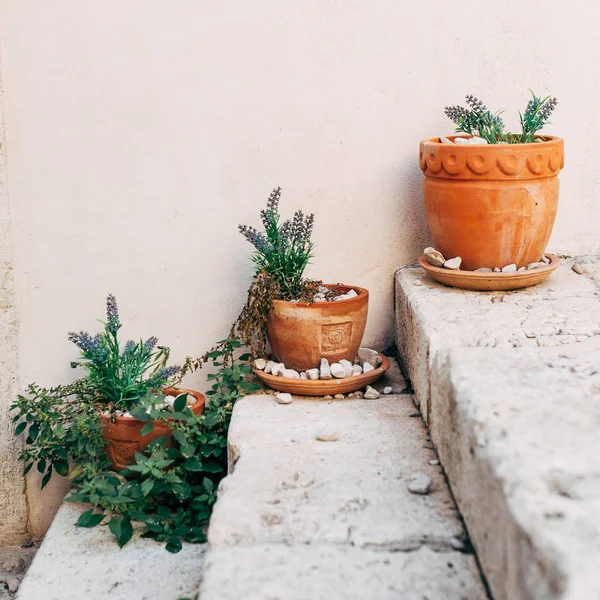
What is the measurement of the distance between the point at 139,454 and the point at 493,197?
1453 millimetres

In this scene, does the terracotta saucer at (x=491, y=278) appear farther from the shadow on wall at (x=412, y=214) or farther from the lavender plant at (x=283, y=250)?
the lavender plant at (x=283, y=250)

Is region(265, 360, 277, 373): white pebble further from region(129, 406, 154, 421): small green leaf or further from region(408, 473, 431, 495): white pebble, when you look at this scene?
region(408, 473, 431, 495): white pebble

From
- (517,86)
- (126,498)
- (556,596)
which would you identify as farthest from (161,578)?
(517,86)

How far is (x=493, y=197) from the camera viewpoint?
243 cm

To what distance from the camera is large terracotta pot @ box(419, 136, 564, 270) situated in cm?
240

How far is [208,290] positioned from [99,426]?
695mm

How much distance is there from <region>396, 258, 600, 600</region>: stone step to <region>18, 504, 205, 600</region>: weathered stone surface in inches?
34.2

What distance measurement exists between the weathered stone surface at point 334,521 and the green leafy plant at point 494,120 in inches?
43.5

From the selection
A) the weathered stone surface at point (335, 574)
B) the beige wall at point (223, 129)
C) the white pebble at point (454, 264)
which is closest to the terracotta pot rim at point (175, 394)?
the beige wall at point (223, 129)

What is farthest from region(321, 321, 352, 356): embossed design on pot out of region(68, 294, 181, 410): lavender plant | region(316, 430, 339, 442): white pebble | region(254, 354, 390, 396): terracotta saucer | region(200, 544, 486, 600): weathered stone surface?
region(200, 544, 486, 600): weathered stone surface

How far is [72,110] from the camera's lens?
2688 millimetres

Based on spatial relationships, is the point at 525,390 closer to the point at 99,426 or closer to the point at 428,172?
the point at 428,172

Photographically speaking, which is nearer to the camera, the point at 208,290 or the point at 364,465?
the point at 364,465

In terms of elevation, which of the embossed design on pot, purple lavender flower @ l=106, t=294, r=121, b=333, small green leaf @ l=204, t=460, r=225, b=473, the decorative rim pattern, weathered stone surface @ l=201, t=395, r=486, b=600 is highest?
the decorative rim pattern
